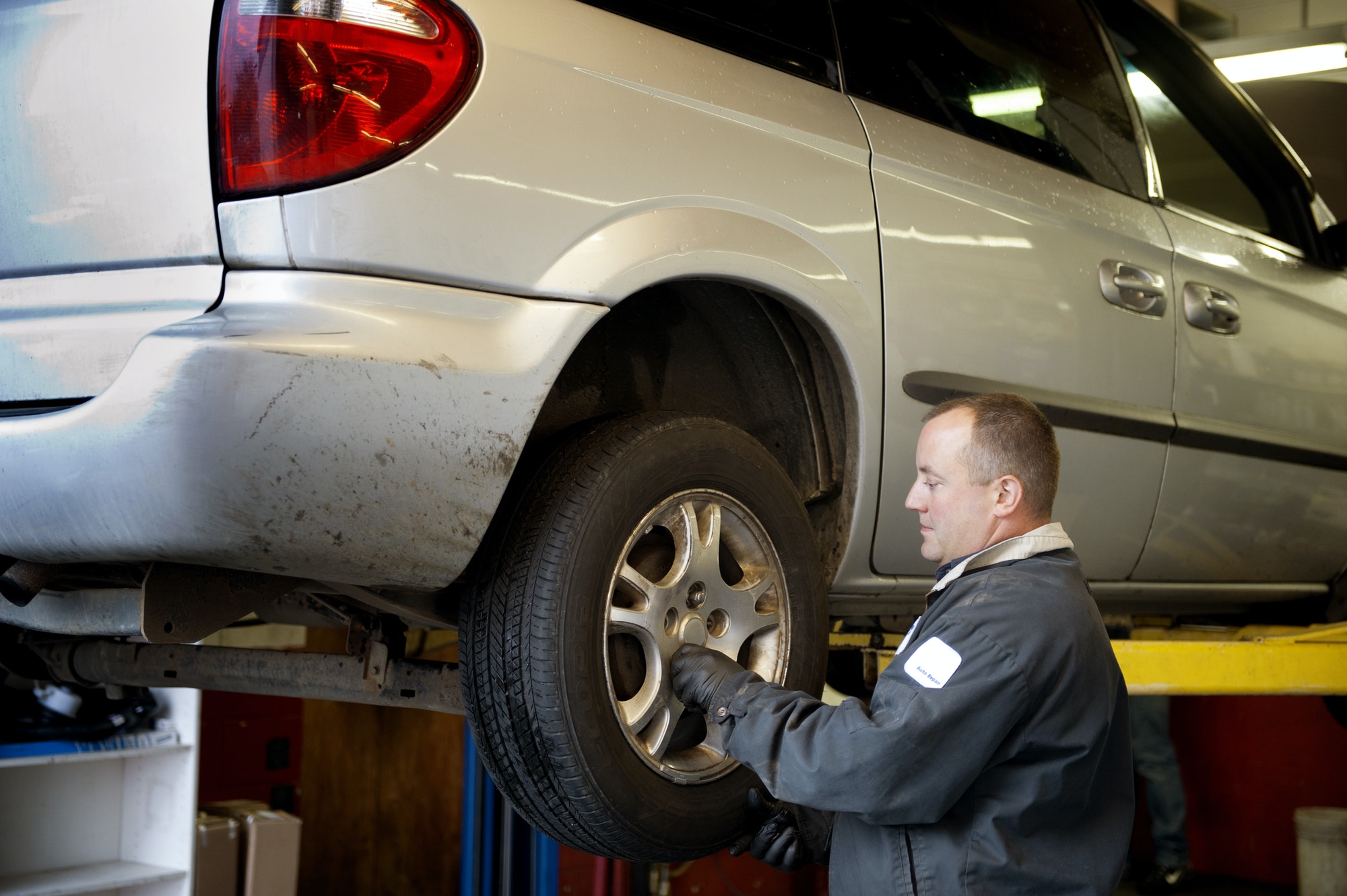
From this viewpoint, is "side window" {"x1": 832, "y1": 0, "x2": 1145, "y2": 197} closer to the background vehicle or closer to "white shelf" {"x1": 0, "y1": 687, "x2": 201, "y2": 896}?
the background vehicle

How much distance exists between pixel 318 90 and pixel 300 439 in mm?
367

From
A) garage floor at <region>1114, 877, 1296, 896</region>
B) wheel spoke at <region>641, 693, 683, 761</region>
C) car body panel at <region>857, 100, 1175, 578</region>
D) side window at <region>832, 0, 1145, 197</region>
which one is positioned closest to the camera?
wheel spoke at <region>641, 693, 683, 761</region>

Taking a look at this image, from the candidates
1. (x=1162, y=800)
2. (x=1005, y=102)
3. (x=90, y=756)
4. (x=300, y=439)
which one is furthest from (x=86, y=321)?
(x=1162, y=800)

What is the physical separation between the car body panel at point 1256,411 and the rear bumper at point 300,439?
1.54m

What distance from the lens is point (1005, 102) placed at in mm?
2117

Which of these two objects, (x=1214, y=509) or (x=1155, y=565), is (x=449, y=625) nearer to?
(x=1155, y=565)

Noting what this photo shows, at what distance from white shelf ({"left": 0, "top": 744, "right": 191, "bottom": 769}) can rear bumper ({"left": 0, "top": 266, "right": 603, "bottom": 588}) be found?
2.34 metres

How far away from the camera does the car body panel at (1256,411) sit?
2277 millimetres

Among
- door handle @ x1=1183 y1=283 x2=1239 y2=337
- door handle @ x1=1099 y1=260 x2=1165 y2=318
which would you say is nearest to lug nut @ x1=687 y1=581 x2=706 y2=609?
door handle @ x1=1099 y1=260 x2=1165 y2=318

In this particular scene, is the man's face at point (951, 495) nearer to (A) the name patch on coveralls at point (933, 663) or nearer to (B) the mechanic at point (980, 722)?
(B) the mechanic at point (980, 722)

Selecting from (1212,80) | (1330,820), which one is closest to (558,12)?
(1212,80)

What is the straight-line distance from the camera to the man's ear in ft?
4.57

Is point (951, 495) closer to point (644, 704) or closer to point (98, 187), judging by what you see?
point (644, 704)

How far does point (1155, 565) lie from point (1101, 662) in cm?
112
